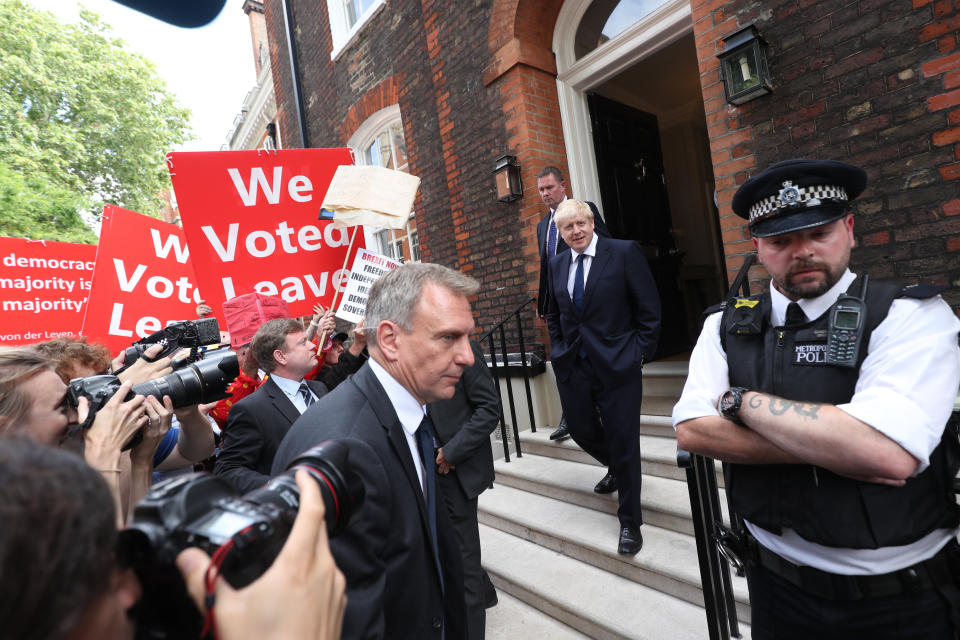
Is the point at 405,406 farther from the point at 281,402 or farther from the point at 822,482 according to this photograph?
the point at 281,402

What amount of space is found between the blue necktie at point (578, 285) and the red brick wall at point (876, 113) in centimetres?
111

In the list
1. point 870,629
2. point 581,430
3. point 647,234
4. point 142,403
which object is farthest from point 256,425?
point 647,234

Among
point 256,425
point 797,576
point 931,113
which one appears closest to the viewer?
point 797,576

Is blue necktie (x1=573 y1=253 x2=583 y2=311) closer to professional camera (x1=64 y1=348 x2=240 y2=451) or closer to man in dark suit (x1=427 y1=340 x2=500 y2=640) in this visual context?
man in dark suit (x1=427 y1=340 x2=500 y2=640)

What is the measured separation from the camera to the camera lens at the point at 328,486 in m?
0.77

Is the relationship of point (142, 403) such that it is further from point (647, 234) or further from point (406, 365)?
point (647, 234)

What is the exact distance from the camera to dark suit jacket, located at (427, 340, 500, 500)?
2609mm

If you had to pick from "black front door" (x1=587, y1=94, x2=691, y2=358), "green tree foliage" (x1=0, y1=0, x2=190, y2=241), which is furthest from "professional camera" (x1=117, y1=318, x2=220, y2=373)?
"green tree foliage" (x1=0, y1=0, x2=190, y2=241)

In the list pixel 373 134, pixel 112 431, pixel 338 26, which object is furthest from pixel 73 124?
pixel 112 431

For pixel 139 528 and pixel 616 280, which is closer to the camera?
pixel 139 528

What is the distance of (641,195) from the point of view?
552 cm

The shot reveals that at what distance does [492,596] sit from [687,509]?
1295 millimetres

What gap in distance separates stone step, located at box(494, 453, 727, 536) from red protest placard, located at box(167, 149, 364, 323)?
2085 millimetres

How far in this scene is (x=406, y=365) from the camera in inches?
60.4
